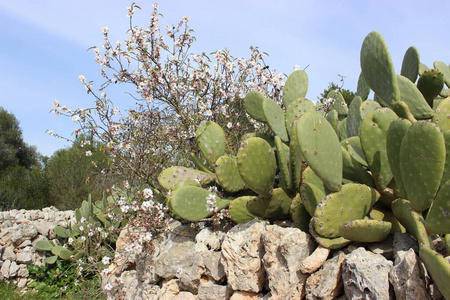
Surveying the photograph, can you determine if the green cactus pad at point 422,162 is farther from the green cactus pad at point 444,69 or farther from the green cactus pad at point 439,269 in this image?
the green cactus pad at point 444,69

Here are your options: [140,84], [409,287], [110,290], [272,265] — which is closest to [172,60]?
[140,84]

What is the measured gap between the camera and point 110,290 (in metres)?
4.01

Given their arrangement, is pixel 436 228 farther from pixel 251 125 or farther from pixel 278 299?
pixel 251 125

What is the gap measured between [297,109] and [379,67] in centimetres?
75

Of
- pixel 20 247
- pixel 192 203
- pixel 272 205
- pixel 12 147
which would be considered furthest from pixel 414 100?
pixel 12 147

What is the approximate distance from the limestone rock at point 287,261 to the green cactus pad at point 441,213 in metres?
0.76

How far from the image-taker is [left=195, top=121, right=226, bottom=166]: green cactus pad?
3973 millimetres

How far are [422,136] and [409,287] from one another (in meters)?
0.80

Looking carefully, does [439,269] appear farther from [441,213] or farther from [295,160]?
[295,160]

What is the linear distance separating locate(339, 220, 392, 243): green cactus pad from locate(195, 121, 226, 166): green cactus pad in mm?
1748

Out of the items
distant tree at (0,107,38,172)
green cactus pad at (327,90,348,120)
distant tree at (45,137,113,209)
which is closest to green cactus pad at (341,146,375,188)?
green cactus pad at (327,90,348,120)

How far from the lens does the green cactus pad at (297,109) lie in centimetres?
360

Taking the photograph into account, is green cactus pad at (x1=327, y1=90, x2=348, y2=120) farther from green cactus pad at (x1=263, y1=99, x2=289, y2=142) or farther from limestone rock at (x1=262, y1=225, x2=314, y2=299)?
limestone rock at (x1=262, y1=225, x2=314, y2=299)

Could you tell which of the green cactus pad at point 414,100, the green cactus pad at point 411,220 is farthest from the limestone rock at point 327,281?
the green cactus pad at point 414,100
